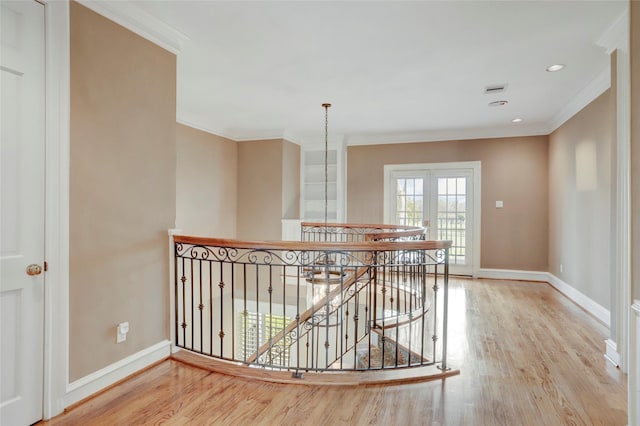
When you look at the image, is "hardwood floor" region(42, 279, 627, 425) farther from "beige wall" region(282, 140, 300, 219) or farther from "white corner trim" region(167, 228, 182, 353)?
"beige wall" region(282, 140, 300, 219)

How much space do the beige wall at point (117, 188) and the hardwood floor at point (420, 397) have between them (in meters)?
0.43

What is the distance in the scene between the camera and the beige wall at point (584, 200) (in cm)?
382

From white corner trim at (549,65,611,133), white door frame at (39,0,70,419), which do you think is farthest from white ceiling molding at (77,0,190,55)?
white corner trim at (549,65,611,133)

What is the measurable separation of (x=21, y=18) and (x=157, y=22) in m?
0.96

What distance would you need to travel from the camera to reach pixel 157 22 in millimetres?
2730

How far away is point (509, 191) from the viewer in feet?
20.6

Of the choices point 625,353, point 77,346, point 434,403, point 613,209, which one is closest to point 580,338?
point 625,353

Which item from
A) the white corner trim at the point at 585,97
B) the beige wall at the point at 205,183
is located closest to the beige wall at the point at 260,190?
the beige wall at the point at 205,183

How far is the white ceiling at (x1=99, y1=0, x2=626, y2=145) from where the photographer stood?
259 centimetres

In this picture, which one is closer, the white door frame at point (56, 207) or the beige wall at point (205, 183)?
the white door frame at point (56, 207)

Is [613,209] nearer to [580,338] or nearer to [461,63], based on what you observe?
[580,338]

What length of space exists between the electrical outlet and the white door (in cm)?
48

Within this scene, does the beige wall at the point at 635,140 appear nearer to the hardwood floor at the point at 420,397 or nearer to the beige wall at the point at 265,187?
the hardwood floor at the point at 420,397

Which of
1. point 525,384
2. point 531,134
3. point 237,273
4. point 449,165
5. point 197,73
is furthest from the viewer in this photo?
point 237,273
